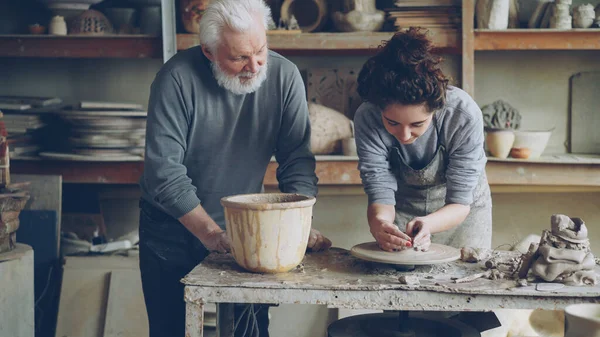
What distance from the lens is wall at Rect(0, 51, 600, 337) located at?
14.1 feet

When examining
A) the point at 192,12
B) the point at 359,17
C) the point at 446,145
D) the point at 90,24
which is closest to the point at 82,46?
the point at 90,24

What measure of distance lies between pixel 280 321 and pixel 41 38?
2.04 m

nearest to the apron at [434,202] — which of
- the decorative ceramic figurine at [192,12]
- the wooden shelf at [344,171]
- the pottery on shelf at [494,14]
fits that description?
the wooden shelf at [344,171]

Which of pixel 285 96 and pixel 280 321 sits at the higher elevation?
pixel 285 96

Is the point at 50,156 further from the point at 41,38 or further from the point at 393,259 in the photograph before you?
the point at 393,259

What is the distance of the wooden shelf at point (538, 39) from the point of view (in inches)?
148

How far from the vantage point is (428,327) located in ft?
7.39

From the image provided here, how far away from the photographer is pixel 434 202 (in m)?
2.83

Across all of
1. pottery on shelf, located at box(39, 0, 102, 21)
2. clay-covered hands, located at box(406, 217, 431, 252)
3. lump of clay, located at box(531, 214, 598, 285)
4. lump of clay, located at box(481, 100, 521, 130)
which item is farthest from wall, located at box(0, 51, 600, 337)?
lump of clay, located at box(531, 214, 598, 285)

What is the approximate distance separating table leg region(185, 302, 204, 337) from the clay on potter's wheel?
0.50m

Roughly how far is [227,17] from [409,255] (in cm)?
96

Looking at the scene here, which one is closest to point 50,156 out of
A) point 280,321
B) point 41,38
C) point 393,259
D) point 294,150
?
point 41,38

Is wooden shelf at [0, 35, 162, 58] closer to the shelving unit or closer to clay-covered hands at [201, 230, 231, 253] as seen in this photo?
the shelving unit

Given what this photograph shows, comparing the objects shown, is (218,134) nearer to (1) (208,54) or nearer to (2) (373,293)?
(1) (208,54)
